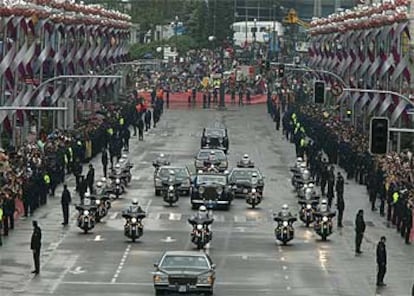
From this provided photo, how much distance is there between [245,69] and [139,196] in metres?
109

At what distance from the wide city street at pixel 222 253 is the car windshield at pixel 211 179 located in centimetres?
107

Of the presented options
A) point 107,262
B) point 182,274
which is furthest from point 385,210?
point 182,274

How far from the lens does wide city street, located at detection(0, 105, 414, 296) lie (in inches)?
1769

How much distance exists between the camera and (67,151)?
75688mm

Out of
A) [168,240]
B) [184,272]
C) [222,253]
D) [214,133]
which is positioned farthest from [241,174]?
[184,272]

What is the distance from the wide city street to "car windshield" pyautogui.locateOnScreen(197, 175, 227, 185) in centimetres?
107

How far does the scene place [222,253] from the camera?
170 ft

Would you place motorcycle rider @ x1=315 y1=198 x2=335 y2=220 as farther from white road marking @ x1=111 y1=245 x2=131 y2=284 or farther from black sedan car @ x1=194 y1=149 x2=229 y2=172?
black sedan car @ x1=194 y1=149 x2=229 y2=172

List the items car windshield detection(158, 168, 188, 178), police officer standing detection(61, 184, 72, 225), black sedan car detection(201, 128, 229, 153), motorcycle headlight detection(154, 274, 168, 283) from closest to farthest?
motorcycle headlight detection(154, 274, 168, 283) < police officer standing detection(61, 184, 72, 225) < car windshield detection(158, 168, 188, 178) < black sedan car detection(201, 128, 229, 153)

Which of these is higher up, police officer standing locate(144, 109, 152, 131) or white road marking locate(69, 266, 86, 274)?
white road marking locate(69, 266, 86, 274)

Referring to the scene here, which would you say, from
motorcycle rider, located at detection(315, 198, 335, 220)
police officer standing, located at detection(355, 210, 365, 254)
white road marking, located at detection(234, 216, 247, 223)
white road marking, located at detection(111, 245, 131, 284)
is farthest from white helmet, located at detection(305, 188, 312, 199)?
white road marking, located at detection(111, 245, 131, 284)

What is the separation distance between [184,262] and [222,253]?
815 cm

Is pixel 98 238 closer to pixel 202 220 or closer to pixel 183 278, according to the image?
pixel 202 220

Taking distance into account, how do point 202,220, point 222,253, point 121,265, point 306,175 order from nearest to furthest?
1. point 121,265
2. point 222,253
3. point 202,220
4. point 306,175
